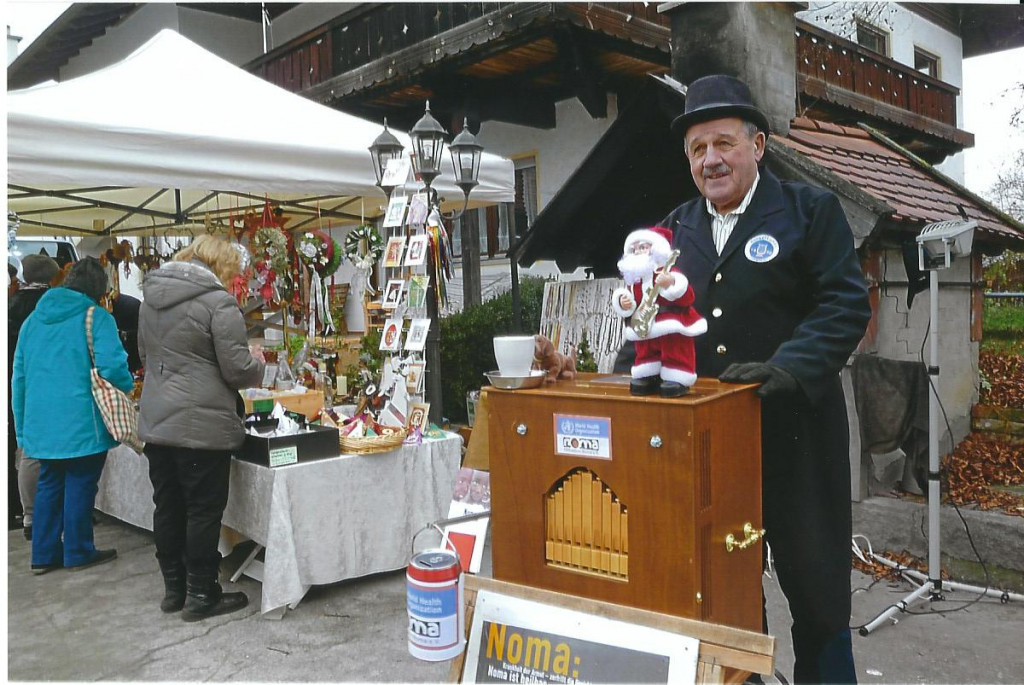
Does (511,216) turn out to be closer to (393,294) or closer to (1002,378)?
(393,294)

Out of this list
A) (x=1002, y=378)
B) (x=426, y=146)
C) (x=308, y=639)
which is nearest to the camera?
(x=308, y=639)

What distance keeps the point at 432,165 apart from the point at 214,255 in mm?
1257

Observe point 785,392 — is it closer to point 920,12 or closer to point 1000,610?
point 1000,610

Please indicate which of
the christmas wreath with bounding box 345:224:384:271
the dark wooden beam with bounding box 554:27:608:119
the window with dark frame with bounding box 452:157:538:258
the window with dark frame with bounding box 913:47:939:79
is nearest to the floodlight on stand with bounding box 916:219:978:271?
the christmas wreath with bounding box 345:224:384:271

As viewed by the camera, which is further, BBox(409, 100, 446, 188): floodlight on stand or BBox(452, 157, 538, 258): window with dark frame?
BBox(452, 157, 538, 258): window with dark frame

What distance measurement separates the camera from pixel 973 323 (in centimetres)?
468

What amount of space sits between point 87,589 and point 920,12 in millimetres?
8521

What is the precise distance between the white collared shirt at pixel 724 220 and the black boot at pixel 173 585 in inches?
120

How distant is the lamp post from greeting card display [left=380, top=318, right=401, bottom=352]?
0.65 feet

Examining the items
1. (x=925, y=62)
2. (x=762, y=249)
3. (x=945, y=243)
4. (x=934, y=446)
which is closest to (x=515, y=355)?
(x=762, y=249)

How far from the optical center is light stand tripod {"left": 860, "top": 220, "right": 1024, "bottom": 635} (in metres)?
3.22

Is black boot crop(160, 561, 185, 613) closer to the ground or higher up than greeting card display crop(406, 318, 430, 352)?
closer to the ground

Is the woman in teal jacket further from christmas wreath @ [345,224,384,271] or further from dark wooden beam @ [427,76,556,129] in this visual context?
dark wooden beam @ [427,76,556,129]

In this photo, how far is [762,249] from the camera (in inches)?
70.1
